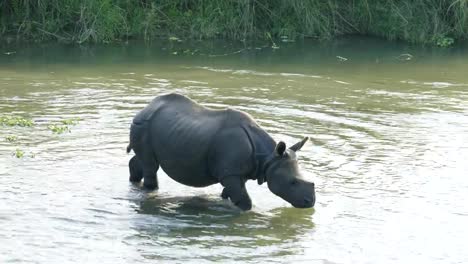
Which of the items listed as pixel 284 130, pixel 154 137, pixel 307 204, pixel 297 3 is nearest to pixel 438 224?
pixel 307 204

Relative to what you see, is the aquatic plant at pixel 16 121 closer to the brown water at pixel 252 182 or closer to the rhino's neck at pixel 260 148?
the brown water at pixel 252 182

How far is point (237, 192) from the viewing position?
9289 mm

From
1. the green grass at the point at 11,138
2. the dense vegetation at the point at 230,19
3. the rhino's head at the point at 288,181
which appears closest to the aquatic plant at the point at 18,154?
the green grass at the point at 11,138

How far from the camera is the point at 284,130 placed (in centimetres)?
1263

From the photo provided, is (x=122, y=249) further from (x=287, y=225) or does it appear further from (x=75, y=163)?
(x=75, y=163)

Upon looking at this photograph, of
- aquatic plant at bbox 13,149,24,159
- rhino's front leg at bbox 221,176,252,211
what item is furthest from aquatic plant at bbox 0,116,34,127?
rhino's front leg at bbox 221,176,252,211

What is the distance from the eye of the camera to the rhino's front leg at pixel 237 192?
923cm

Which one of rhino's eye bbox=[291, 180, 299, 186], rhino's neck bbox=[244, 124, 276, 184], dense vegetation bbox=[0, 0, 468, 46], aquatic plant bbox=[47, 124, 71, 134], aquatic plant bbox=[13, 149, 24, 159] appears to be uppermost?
dense vegetation bbox=[0, 0, 468, 46]

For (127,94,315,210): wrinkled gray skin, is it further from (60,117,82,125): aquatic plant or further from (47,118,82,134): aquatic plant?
(60,117,82,125): aquatic plant

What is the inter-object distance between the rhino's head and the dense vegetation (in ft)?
42.2

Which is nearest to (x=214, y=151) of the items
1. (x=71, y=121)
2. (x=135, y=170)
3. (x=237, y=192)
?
(x=237, y=192)

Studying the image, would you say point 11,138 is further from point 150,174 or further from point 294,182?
point 294,182

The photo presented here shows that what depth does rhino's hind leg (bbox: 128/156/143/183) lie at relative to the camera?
401 inches

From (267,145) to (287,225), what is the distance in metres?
0.77
